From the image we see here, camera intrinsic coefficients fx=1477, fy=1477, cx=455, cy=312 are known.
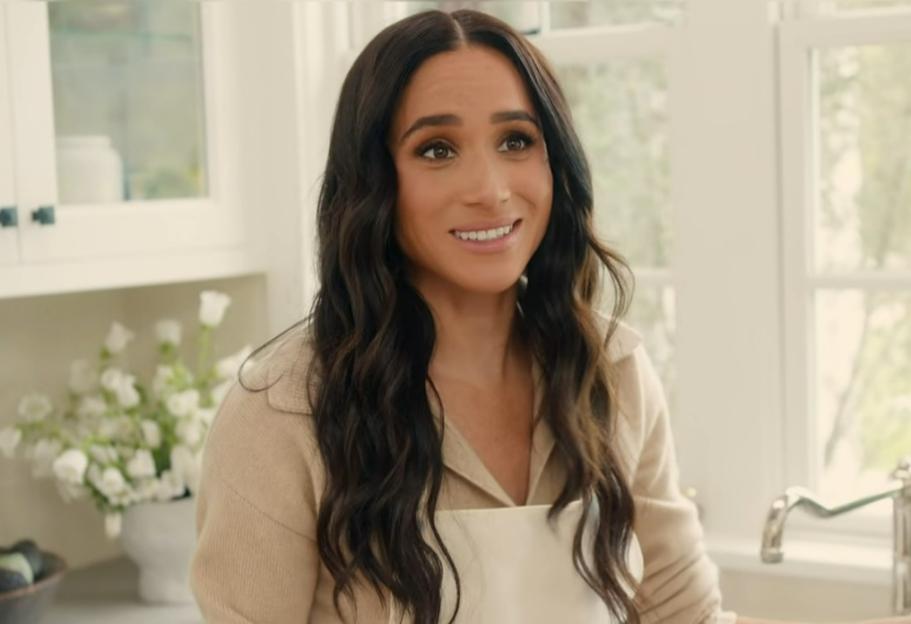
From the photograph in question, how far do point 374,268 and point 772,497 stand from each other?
3.30 ft

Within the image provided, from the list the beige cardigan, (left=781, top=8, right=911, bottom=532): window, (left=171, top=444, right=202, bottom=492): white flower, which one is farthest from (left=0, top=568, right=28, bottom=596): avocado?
(left=781, top=8, right=911, bottom=532): window

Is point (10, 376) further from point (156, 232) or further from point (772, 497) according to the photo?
point (772, 497)

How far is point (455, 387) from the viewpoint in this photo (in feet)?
5.42

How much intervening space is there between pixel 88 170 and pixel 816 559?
128cm

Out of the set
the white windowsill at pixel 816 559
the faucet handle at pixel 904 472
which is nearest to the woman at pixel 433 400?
the faucet handle at pixel 904 472

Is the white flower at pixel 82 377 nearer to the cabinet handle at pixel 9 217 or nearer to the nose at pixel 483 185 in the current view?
Result: the cabinet handle at pixel 9 217

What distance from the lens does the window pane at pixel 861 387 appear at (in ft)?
7.37

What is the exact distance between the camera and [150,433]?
244cm

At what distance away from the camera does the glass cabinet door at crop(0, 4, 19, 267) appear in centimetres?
222

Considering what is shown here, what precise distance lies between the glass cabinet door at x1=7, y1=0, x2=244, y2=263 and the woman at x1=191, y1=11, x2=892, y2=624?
825mm

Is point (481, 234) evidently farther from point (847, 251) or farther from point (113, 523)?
point (113, 523)

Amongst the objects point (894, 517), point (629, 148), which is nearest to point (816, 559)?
point (894, 517)

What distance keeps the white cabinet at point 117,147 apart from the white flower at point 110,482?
30cm

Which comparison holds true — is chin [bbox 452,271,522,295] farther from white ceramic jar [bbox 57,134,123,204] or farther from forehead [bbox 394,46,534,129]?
white ceramic jar [bbox 57,134,123,204]
